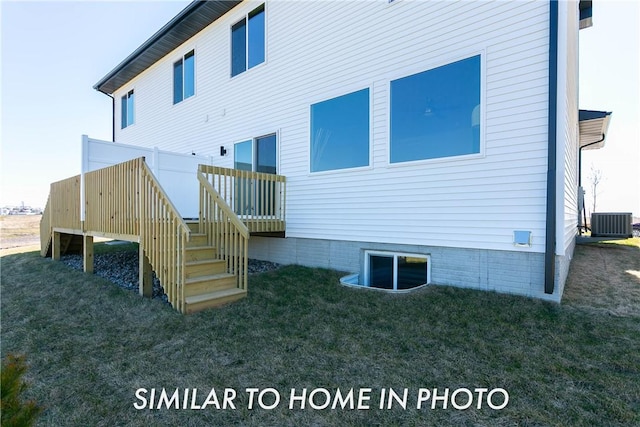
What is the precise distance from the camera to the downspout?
3979 millimetres

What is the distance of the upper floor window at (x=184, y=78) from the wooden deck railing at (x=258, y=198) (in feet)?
15.6

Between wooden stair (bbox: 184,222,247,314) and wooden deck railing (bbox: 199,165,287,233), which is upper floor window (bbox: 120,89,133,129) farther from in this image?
wooden stair (bbox: 184,222,247,314)

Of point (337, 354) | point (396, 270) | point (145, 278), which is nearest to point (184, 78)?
point (145, 278)

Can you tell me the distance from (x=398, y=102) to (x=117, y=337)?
5212 millimetres

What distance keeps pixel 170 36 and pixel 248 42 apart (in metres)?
3.25

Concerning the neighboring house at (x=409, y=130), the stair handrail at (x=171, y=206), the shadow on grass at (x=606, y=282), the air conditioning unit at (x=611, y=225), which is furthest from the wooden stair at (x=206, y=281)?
the air conditioning unit at (x=611, y=225)

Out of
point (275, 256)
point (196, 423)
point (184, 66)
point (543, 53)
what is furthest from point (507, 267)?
point (184, 66)

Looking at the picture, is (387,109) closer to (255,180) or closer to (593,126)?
(255,180)

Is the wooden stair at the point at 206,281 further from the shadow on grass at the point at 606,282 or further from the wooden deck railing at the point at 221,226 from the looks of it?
the shadow on grass at the point at 606,282

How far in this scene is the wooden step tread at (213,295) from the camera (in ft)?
13.9

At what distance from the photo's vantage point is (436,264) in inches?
198

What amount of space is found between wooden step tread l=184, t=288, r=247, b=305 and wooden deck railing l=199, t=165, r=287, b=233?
1742 millimetres

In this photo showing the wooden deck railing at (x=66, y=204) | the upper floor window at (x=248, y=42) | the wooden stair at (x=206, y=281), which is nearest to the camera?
the wooden stair at (x=206, y=281)

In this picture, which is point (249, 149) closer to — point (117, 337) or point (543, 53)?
point (117, 337)
